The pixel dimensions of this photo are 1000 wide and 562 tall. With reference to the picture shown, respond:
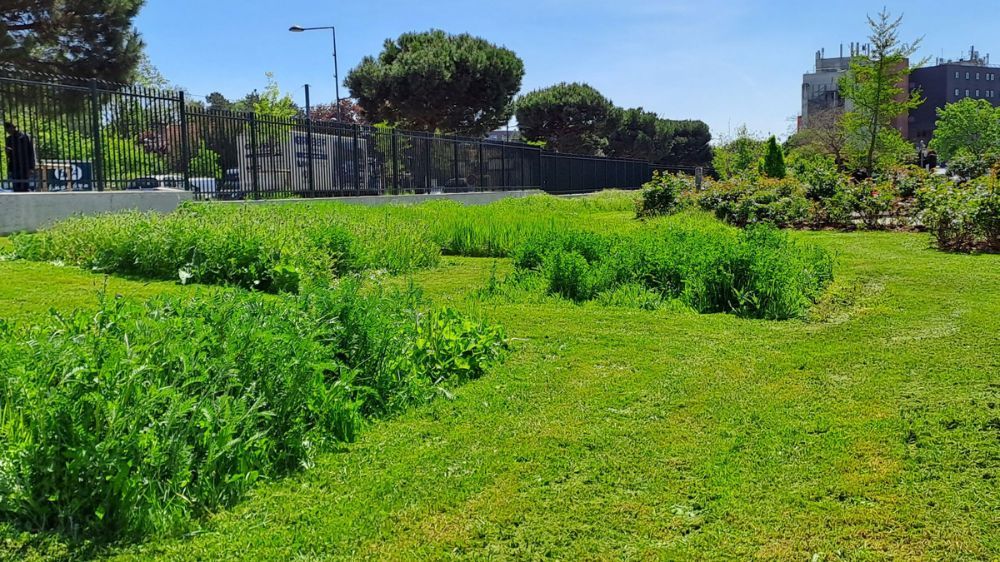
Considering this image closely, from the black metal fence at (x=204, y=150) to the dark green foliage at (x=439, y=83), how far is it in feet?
47.1

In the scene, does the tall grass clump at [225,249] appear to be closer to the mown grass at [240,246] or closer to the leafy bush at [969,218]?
the mown grass at [240,246]

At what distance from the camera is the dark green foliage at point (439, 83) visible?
137 ft

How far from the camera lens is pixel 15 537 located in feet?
8.79

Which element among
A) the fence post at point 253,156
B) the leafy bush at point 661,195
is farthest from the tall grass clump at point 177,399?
the fence post at point 253,156

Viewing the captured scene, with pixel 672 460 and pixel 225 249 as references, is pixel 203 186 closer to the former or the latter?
pixel 225 249

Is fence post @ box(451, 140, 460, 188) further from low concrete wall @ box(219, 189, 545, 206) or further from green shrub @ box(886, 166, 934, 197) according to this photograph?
green shrub @ box(886, 166, 934, 197)

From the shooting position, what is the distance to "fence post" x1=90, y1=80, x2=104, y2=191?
517 inches

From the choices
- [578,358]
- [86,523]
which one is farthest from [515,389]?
[86,523]

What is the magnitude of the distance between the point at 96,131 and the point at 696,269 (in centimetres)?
1078

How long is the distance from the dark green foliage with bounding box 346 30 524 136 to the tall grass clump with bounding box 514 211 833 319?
34473mm

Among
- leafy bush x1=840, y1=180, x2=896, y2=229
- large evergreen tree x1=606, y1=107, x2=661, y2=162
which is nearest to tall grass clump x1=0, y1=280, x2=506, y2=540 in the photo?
leafy bush x1=840, y1=180, x2=896, y2=229

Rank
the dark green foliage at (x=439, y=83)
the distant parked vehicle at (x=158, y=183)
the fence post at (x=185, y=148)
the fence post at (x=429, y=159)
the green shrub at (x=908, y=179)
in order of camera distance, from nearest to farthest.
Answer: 1. the distant parked vehicle at (x=158, y=183)
2. the green shrub at (x=908, y=179)
3. the fence post at (x=185, y=148)
4. the fence post at (x=429, y=159)
5. the dark green foliage at (x=439, y=83)

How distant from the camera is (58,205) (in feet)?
38.8

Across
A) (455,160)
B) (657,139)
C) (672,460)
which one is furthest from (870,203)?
(657,139)
